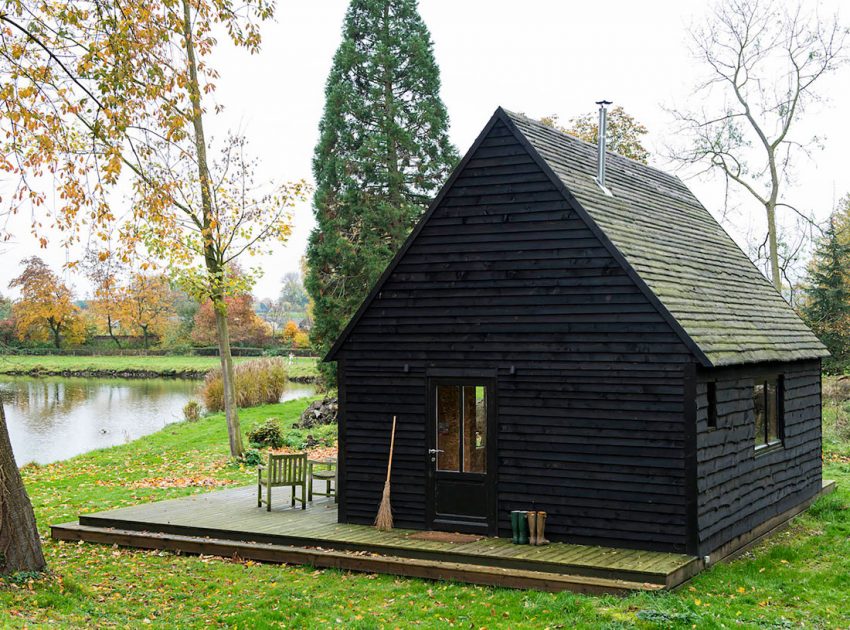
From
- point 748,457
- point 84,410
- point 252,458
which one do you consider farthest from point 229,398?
point 84,410

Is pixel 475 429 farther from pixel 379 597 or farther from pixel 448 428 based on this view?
pixel 379 597

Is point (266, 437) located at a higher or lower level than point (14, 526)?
lower

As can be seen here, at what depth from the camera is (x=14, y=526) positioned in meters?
9.53

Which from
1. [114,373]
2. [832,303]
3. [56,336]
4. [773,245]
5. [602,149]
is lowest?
[114,373]

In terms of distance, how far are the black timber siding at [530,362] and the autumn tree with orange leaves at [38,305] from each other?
35.9m

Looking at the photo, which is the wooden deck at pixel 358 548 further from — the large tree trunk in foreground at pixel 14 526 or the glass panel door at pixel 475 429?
the large tree trunk in foreground at pixel 14 526

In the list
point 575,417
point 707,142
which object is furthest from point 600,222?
point 707,142

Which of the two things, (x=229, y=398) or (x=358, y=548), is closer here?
(x=358, y=548)

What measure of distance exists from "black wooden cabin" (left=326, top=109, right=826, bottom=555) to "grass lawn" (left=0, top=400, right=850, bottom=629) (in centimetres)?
86

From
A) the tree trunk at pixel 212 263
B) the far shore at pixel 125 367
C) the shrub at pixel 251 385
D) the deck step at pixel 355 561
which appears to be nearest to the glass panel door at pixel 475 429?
the deck step at pixel 355 561

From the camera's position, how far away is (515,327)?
11.3m

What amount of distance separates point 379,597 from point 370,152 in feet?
70.9

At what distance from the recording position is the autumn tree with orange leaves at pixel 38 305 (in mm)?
47219

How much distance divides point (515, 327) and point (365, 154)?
1906cm
